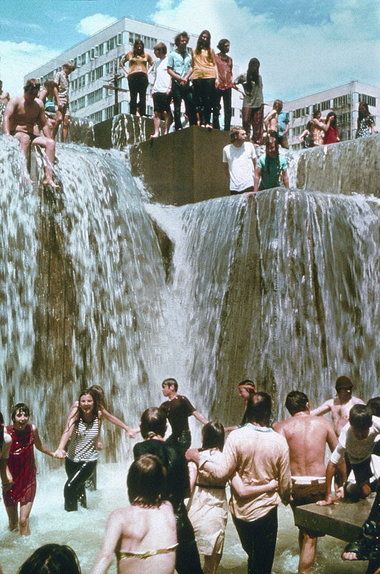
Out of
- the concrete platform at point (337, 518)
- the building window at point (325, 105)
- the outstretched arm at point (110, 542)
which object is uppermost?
the building window at point (325, 105)

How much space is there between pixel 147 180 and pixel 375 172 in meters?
4.41

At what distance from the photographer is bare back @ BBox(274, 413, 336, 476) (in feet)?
20.9

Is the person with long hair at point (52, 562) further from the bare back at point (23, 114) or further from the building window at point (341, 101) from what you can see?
the building window at point (341, 101)

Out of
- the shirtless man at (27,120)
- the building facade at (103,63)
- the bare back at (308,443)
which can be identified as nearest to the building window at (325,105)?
the building facade at (103,63)

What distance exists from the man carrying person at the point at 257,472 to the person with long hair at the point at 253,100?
1055cm

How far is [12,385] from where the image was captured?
34.1ft

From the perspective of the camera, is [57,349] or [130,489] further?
[57,349]

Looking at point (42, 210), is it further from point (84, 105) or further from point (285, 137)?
point (84, 105)

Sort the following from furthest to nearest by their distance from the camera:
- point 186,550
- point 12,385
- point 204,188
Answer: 1. point 204,188
2. point 12,385
3. point 186,550

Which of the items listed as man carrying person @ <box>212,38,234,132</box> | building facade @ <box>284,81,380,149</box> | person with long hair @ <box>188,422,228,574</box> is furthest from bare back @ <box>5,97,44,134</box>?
building facade @ <box>284,81,380,149</box>

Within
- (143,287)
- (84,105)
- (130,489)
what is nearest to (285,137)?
(143,287)

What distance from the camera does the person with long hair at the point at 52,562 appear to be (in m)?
2.55

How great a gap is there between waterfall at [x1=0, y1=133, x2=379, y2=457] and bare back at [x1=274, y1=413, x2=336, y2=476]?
401cm

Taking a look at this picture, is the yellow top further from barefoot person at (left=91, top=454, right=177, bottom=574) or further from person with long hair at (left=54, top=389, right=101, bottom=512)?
barefoot person at (left=91, top=454, right=177, bottom=574)
